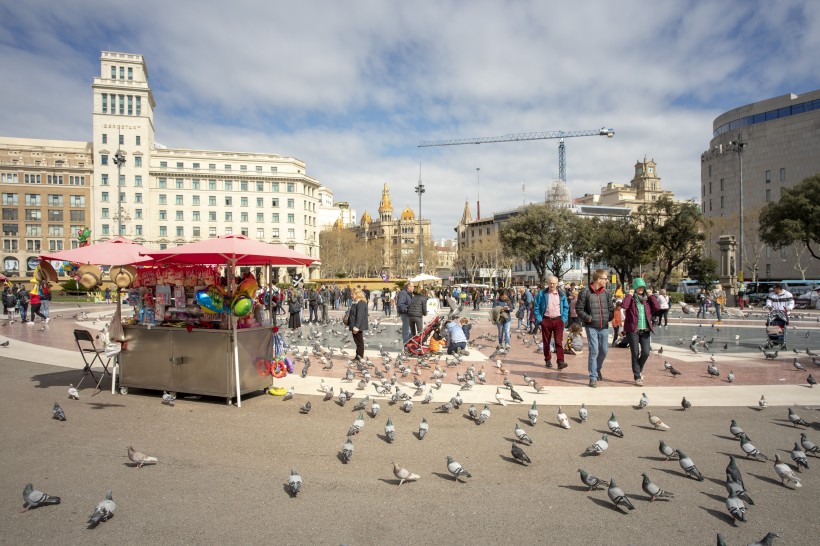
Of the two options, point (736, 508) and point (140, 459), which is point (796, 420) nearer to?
point (736, 508)

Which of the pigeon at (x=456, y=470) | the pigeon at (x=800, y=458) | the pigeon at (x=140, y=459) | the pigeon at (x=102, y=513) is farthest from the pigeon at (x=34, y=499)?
the pigeon at (x=800, y=458)

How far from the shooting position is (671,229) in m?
36.5

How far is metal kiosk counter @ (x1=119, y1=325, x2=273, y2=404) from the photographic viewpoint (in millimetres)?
Result: 7934

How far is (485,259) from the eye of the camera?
293ft

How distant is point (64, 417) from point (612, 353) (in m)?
12.0

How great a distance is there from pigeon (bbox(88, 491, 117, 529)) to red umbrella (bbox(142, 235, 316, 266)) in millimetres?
4033

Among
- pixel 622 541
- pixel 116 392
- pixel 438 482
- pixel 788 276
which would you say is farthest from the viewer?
pixel 788 276

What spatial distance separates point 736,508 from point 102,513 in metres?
5.02

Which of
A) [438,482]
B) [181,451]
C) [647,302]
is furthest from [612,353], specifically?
[181,451]

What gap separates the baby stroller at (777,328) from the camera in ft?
44.7

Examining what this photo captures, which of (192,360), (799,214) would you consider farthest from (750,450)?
(799,214)

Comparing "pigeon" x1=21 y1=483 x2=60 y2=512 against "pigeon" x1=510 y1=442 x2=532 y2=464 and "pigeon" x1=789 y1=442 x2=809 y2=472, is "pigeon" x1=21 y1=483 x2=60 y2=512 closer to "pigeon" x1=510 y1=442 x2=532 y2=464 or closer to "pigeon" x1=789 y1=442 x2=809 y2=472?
"pigeon" x1=510 y1=442 x2=532 y2=464

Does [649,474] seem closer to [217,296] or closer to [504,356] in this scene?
[217,296]

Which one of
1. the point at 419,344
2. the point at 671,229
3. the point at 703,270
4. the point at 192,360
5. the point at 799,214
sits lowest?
the point at 419,344
